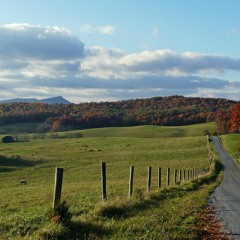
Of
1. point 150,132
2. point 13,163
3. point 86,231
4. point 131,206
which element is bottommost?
point 13,163

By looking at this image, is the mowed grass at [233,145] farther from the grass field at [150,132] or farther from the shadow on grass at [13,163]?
the grass field at [150,132]

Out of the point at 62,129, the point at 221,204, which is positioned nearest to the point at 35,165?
the point at 221,204

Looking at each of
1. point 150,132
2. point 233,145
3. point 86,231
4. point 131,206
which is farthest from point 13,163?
point 150,132

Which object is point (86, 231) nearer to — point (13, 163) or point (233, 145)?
point (13, 163)

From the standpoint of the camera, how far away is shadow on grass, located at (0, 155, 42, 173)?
60.9 metres

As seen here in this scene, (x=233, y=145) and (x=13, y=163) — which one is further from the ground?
(x=233, y=145)

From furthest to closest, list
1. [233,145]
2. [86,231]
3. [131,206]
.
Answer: [233,145]
[131,206]
[86,231]

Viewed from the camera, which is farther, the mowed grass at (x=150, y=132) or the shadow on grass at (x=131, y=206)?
the mowed grass at (x=150, y=132)

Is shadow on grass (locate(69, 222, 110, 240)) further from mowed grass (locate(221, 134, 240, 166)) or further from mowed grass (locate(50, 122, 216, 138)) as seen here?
mowed grass (locate(50, 122, 216, 138))

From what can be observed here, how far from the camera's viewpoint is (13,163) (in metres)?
66.9

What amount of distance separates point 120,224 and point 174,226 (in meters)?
1.44

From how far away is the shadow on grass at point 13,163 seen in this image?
60.9 meters

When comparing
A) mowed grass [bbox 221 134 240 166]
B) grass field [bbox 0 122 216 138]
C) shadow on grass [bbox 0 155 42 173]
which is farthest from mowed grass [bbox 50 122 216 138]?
shadow on grass [bbox 0 155 42 173]

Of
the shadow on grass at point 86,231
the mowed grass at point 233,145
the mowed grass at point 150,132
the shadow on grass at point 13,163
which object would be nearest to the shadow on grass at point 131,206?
the shadow on grass at point 86,231
